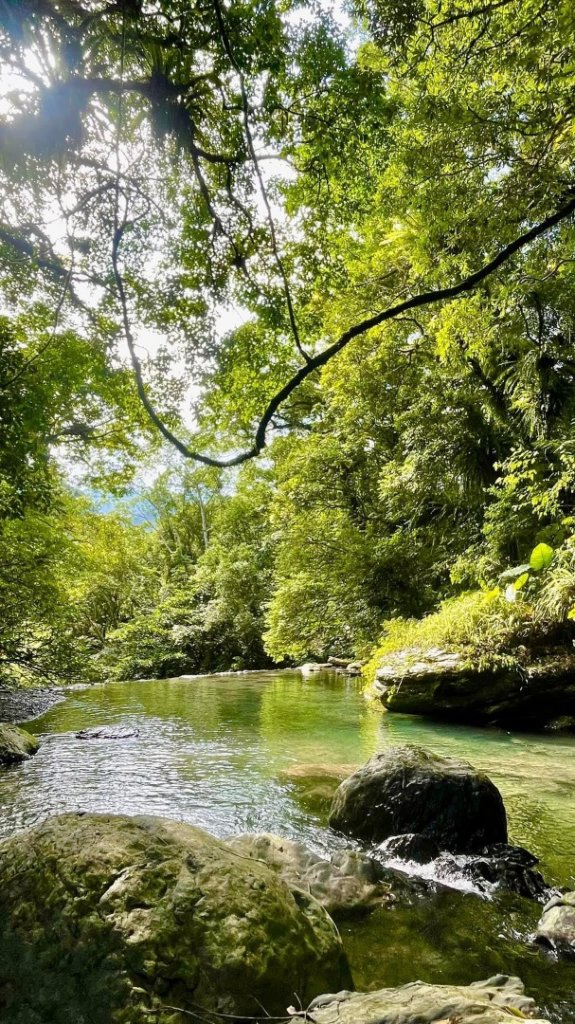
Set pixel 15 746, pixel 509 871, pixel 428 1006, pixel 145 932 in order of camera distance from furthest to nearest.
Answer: pixel 15 746, pixel 509 871, pixel 145 932, pixel 428 1006

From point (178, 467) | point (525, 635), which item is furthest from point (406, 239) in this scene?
point (178, 467)

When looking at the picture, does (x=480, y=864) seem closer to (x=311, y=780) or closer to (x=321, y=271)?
(x=311, y=780)

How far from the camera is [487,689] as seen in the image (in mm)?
8422

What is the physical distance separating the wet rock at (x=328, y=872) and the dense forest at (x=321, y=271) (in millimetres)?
2698

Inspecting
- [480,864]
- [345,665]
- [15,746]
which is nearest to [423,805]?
[480,864]

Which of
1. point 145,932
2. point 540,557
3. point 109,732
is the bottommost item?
point 109,732

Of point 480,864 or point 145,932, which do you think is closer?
point 145,932

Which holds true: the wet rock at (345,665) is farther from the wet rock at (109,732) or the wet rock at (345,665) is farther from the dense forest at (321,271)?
the wet rock at (109,732)

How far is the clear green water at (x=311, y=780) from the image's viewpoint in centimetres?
280

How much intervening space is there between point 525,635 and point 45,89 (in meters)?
9.23

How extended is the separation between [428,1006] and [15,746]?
271 inches

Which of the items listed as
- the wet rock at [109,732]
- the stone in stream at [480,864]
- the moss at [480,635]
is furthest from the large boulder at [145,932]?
the moss at [480,635]

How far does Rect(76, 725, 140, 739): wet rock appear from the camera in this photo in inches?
327

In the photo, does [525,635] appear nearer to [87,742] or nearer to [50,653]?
[87,742]
